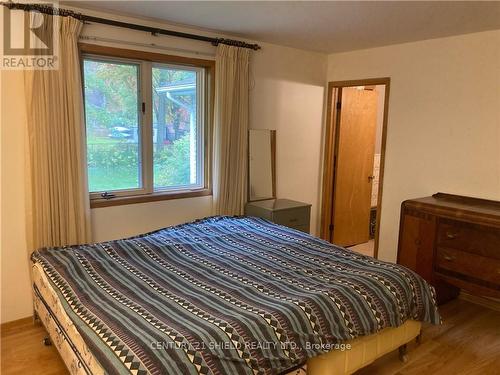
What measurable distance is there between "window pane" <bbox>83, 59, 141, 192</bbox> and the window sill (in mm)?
113

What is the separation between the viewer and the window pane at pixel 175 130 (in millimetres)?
3492

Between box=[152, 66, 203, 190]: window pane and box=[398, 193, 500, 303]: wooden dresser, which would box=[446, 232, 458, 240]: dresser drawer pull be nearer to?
box=[398, 193, 500, 303]: wooden dresser

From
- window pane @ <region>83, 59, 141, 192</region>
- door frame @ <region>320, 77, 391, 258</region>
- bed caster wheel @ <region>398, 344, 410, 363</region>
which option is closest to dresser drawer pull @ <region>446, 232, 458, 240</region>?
bed caster wheel @ <region>398, 344, 410, 363</region>

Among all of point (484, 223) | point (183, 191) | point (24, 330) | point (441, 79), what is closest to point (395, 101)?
point (441, 79)

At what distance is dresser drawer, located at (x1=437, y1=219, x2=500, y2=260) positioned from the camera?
114 inches

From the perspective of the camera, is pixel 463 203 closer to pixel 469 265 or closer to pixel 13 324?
pixel 469 265

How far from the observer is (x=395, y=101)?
3986mm

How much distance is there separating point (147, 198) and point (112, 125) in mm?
677

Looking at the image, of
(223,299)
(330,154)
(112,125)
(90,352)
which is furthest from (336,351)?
(330,154)

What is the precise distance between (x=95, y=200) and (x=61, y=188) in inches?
13.1

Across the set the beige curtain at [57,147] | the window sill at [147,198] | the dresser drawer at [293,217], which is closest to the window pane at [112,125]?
the window sill at [147,198]

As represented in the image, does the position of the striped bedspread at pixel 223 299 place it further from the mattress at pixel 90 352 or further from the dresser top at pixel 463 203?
the dresser top at pixel 463 203

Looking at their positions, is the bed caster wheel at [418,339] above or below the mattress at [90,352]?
below

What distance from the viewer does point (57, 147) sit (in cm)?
283
